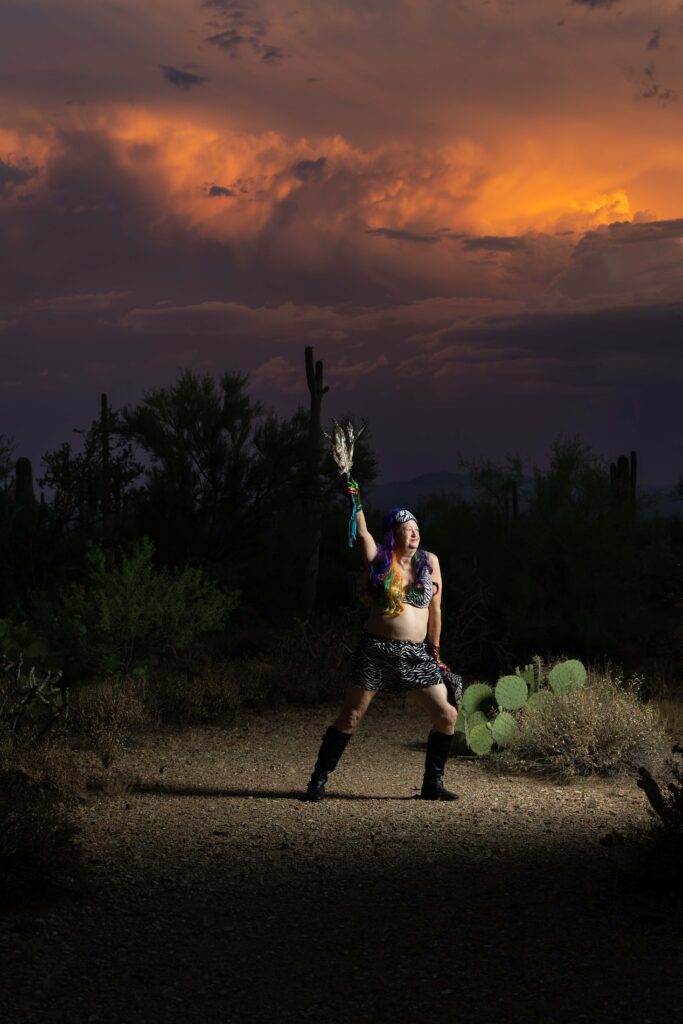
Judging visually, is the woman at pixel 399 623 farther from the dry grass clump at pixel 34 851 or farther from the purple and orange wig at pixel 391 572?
the dry grass clump at pixel 34 851

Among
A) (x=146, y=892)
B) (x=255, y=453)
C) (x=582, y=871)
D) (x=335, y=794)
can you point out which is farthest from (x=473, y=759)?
(x=255, y=453)

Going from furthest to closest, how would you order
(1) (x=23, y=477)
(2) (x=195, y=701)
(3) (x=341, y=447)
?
(1) (x=23, y=477) → (2) (x=195, y=701) → (3) (x=341, y=447)

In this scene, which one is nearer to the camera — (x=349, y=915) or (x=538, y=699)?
(x=349, y=915)

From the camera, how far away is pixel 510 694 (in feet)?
34.4

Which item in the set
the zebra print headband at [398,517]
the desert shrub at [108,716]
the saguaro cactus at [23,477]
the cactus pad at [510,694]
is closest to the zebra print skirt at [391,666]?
the zebra print headband at [398,517]

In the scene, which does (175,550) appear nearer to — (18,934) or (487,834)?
(487,834)

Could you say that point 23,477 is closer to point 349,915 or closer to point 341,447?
point 341,447

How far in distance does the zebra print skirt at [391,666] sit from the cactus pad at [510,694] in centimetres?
209

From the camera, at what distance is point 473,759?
1072cm

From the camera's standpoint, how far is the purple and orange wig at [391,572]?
27.5 ft

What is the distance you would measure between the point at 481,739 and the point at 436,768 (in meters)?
1.72

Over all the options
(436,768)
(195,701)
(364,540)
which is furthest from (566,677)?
(195,701)

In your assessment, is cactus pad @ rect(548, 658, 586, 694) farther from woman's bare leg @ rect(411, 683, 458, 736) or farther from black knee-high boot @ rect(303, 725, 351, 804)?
black knee-high boot @ rect(303, 725, 351, 804)

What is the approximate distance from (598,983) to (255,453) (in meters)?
18.5
